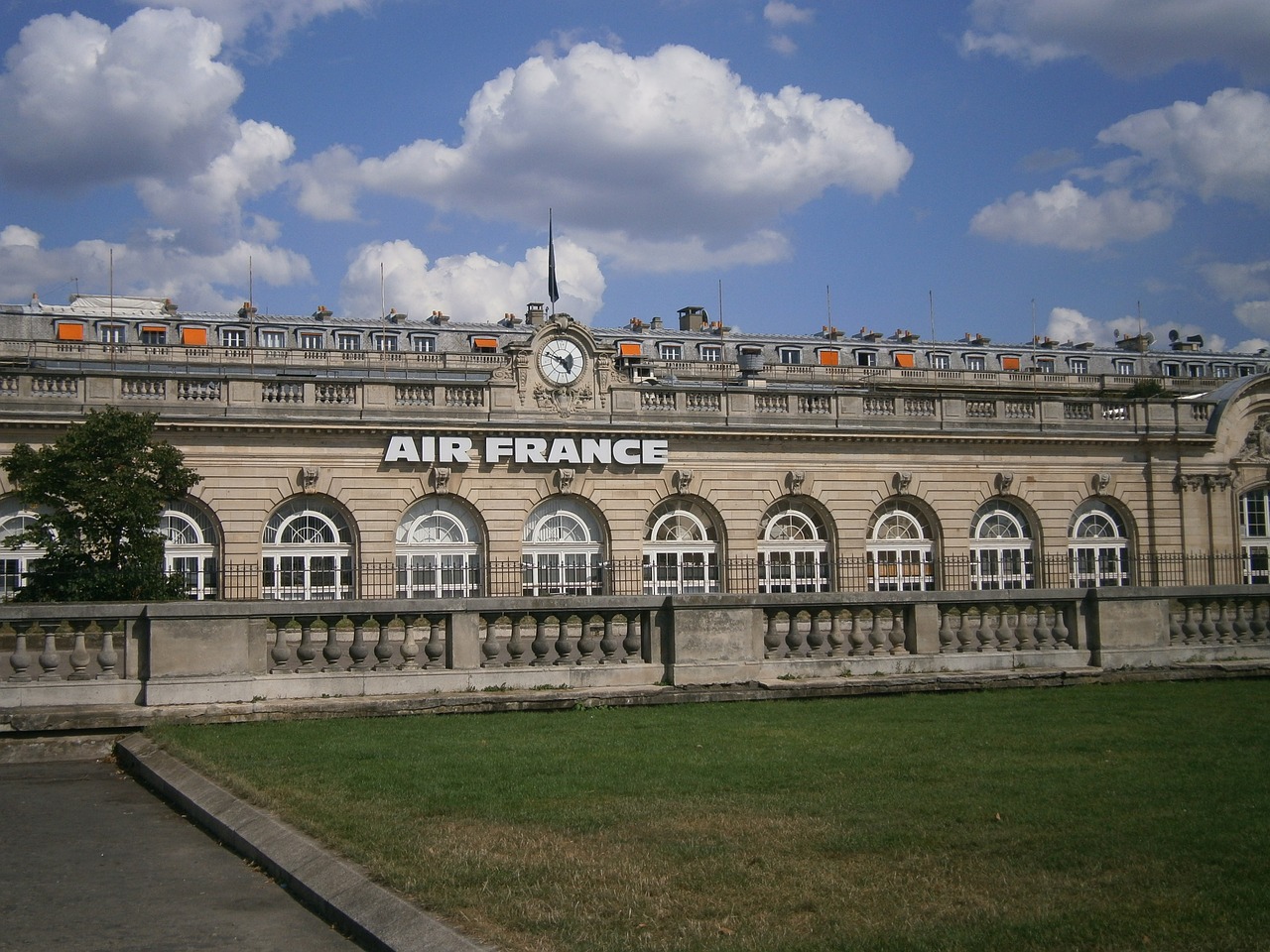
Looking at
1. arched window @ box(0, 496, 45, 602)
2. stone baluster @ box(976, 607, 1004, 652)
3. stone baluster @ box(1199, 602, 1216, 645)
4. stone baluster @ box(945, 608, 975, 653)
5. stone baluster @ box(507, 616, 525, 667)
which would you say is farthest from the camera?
arched window @ box(0, 496, 45, 602)

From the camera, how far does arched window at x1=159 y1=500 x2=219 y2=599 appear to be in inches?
1388

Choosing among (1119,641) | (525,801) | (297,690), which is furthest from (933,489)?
(525,801)

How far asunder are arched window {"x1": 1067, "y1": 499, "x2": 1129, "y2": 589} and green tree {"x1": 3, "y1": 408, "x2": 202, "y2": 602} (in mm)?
28585

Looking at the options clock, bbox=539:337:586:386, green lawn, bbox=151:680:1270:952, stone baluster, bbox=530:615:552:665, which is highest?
clock, bbox=539:337:586:386

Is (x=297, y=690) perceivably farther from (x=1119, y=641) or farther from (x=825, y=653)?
(x=1119, y=641)

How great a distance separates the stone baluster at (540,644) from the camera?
14.8 m

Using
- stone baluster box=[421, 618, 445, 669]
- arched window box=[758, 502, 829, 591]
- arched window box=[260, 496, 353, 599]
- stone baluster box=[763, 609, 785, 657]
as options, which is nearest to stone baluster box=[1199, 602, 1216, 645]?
stone baluster box=[763, 609, 785, 657]

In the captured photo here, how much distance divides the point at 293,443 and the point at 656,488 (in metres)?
10.9

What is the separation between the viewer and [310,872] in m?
7.32

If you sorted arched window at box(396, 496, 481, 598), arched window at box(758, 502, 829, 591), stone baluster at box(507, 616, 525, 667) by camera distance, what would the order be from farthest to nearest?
arched window at box(758, 502, 829, 591)
arched window at box(396, 496, 481, 598)
stone baluster at box(507, 616, 525, 667)

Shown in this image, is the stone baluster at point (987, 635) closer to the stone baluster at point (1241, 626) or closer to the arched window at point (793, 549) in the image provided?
the stone baluster at point (1241, 626)

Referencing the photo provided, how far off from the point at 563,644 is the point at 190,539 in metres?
23.7

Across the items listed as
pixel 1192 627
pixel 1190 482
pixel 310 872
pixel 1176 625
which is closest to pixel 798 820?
pixel 310 872

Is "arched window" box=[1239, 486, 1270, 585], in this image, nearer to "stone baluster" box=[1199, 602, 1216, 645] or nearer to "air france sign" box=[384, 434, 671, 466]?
"air france sign" box=[384, 434, 671, 466]
